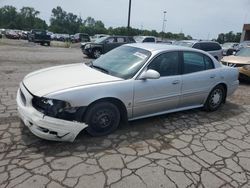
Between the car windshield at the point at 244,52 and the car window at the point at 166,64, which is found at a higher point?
the car window at the point at 166,64

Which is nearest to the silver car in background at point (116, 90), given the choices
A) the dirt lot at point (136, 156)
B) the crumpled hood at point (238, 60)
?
the dirt lot at point (136, 156)

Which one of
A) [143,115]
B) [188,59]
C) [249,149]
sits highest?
[188,59]

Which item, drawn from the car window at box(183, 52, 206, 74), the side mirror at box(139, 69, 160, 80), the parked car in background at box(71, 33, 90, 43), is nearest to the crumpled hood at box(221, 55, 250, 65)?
the car window at box(183, 52, 206, 74)

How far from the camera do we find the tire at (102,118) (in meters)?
3.82

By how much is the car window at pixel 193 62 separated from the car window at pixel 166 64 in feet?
0.80

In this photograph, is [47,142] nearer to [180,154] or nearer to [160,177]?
[160,177]

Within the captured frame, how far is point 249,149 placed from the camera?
405 centimetres

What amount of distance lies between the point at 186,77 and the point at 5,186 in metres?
3.60

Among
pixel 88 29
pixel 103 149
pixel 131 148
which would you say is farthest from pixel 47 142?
pixel 88 29

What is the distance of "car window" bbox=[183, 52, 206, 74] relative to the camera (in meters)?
4.99

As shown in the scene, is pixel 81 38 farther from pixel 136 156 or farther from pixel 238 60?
pixel 136 156

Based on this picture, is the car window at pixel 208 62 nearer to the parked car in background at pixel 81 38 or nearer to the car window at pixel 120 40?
the car window at pixel 120 40

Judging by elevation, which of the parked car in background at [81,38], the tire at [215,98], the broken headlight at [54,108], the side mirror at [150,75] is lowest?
the parked car in background at [81,38]

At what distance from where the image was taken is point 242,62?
9.29 meters
